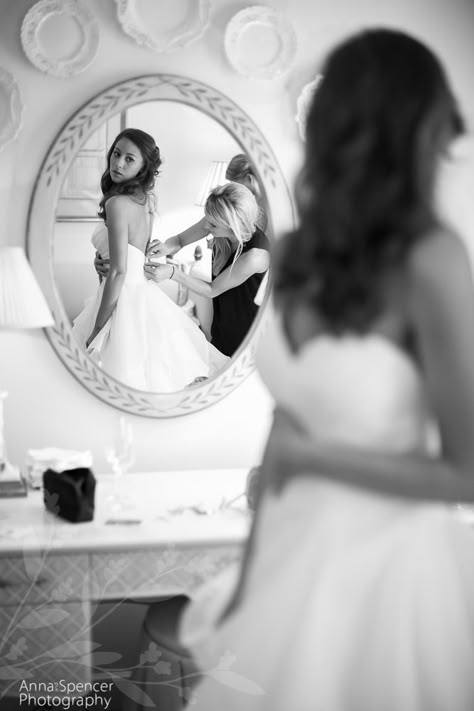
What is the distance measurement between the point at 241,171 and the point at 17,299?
731mm

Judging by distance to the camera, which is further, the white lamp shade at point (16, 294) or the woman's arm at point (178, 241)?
the woman's arm at point (178, 241)

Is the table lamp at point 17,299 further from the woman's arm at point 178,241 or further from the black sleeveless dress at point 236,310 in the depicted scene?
the black sleeveless dress at point 236,310

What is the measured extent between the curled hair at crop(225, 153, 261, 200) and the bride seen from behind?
1202 millimetres

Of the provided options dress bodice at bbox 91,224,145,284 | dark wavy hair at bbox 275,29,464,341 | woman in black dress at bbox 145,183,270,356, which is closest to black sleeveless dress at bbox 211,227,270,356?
woman in black dress at bbox 145,183,270,356

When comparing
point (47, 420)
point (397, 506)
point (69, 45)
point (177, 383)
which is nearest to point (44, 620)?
point (47, 420)

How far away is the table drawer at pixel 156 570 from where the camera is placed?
177 cm

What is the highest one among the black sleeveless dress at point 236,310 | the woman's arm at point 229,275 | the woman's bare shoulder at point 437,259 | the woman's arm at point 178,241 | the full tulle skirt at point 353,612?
the woman's bare shoulder at point 437,259

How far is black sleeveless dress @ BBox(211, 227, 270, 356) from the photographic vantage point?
2219 millimetres

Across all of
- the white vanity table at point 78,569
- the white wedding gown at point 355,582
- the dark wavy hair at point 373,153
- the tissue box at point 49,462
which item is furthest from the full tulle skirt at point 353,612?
the tissue box at point 49,462

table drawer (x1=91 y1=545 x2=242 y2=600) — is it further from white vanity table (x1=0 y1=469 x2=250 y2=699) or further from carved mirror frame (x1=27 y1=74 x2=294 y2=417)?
carved mirror frame (x1=27 y1=74 x2=294 y2=417)

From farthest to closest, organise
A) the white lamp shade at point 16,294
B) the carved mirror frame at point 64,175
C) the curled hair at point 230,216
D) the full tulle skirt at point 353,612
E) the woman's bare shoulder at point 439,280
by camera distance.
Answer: the curled hair at point 230,216, the carved mirror frame at point 64,175, the white lamp shade at point 16,294, the full tulle skirt at point 353,612, the woman's bare shoulder at point 439,280

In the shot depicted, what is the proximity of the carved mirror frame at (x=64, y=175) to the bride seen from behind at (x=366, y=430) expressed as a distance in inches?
46.4

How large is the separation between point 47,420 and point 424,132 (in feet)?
5.17

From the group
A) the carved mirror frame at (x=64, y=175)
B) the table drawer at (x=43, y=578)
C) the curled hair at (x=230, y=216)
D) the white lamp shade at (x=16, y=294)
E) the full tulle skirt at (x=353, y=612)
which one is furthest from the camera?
the curled hair at (x=230, y=216)
